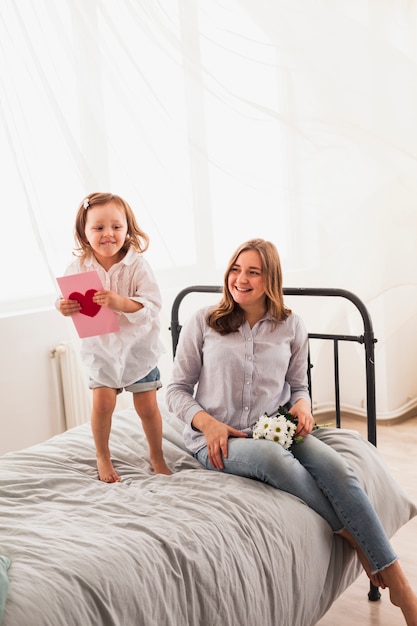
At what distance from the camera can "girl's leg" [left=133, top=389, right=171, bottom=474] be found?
2264 millimetres

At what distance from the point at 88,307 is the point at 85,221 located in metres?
0.27

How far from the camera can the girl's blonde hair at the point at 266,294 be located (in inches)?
90.4

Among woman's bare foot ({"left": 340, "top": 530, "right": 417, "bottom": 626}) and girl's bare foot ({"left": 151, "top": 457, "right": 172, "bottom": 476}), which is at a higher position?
girl's bare foot ({"left": 151, "top": 457, "right": 172, "bottom": 476})

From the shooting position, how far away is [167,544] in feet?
5.73

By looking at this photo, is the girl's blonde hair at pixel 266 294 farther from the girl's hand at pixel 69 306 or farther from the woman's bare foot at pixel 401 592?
the woman's bare foot at pixel 401 592

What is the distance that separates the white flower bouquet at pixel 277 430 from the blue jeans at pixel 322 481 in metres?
0.02

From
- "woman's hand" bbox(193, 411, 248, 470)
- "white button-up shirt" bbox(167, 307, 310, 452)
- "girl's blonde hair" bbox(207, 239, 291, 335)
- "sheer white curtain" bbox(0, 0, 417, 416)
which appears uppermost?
"sheer white curtain" bbox(0, 0, 417, 416)

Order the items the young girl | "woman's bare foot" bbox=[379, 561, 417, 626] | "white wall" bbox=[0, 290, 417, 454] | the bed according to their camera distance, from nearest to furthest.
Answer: the bed < "woman's bare foot" bbox=[379, 561, 417, 626] < the young girl < "white wall" bbox=[0, 290, 417, 454]

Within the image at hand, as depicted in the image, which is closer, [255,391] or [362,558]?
[362,558]

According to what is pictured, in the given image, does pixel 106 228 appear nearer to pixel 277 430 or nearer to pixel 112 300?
pixel 112 300

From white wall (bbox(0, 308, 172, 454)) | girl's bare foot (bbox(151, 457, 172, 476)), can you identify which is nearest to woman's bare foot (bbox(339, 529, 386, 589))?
girl's bare foot (bbox(151, 457, 172, 476))

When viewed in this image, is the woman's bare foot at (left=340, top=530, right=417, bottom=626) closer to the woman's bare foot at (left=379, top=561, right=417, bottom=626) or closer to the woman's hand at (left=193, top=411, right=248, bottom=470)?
the woman's bare foot at (left=379, top=561, right=417, bottom=626)

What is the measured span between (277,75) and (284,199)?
422 mm

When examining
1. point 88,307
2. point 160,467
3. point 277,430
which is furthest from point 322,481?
point 88,307
